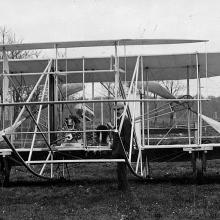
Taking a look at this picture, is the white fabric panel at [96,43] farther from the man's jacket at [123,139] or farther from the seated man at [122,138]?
the man's jacket at [123,139]

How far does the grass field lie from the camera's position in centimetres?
836

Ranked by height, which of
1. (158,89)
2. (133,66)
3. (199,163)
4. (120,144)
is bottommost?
(199,163)

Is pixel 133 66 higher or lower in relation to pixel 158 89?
higher

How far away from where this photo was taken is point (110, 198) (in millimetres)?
9898

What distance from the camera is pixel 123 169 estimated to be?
34.1ft

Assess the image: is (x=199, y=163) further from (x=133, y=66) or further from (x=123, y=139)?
(x=133, y=66)

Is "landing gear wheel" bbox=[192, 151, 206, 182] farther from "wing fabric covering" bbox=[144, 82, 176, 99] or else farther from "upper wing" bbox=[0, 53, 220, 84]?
"wing fabric covering" bbox=[144, 82, 176, 99]

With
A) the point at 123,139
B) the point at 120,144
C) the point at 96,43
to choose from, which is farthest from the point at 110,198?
the point at 96,43

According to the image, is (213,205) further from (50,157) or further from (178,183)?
(50,157)

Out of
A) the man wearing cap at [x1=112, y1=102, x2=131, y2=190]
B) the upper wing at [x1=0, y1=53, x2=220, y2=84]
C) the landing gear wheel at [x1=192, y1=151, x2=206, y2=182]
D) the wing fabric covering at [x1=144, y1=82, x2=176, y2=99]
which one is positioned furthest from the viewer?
the wing fabric covering at [x1=144, y1=82, x2=176, y2=99]

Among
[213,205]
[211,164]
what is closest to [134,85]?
[213,205]

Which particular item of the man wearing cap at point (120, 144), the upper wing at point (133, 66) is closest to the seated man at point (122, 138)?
the man wearing cap at point (120, 144)

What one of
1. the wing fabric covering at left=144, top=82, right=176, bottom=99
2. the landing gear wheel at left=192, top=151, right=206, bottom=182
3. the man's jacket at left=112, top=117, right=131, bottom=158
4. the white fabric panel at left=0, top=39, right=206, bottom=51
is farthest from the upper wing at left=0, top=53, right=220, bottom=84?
the landing gear wheel at left=192, top=151, right=206, bottom=182

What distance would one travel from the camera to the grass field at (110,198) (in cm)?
836
